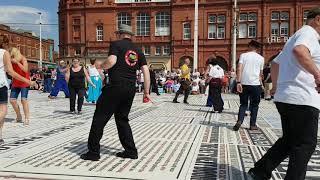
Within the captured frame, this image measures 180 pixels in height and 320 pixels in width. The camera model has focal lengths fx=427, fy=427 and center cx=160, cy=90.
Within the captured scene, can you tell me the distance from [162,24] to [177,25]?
2.27 metres

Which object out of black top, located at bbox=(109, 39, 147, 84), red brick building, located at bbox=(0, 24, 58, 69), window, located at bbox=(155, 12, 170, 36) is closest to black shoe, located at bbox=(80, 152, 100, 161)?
black top, located at bbox=(109, 39, 147, 84)

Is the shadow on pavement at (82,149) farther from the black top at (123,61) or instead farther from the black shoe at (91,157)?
the black top at (123,61)

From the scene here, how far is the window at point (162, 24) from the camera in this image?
53.1m

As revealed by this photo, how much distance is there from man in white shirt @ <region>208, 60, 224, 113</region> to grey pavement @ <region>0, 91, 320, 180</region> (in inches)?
76.5

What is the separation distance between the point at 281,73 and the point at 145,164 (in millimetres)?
2095

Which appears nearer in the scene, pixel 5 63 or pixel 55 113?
pixel 5 63

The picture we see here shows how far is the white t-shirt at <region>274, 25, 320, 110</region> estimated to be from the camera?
3.77m

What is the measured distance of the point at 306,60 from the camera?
12.1ft

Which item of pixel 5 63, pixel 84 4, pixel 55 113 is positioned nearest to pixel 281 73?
pixel 5 63

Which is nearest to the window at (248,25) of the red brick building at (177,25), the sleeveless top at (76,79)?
the red brick building at (177,25)

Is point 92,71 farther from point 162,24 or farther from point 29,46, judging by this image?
point 29,46

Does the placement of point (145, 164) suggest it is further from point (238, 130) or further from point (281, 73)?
point (238, 130)

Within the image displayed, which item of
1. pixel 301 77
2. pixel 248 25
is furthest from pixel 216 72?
pixel 248 25

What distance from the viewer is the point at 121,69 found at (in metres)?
5.35
